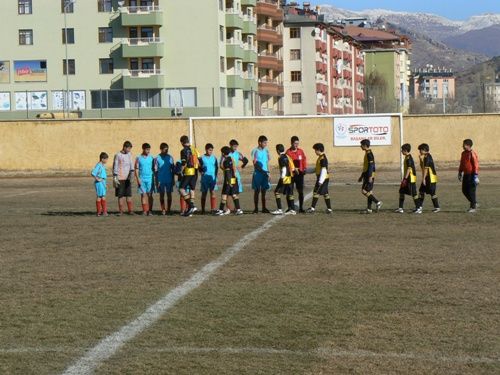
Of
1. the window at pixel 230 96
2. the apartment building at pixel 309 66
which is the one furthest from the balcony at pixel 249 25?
the apartment building at pixel 309 66

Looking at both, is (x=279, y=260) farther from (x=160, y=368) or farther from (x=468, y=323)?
(x=160, y=368)

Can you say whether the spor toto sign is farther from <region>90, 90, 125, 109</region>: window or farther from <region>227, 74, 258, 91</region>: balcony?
<region>227, 74, 258, 91</region>: balcony

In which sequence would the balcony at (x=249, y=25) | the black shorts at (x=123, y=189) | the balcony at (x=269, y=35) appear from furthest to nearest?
the balcony at (x=269, y=35)
the balcony at (x=249, y=25)
the black shorts at (x=123, y=189)

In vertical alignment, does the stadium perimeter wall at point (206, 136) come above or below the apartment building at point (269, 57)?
below

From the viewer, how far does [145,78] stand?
7544 cm

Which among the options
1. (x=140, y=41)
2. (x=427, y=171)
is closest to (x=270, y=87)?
(x=140, y=41)

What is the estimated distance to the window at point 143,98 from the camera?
76.3m

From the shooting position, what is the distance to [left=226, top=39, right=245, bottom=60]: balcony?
79.2m

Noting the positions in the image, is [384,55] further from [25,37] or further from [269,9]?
[25,37]

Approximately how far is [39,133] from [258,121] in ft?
34.5

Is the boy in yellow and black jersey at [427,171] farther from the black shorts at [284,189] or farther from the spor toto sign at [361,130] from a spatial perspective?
the spor toto sign at [361,130]

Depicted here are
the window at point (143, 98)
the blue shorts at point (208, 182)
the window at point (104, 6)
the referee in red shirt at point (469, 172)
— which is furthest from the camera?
the window at point (104, 6)

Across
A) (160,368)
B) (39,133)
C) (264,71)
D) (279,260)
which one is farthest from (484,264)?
(264,71)

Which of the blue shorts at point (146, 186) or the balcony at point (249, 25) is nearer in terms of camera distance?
the blue shorts at point (146, 186)
